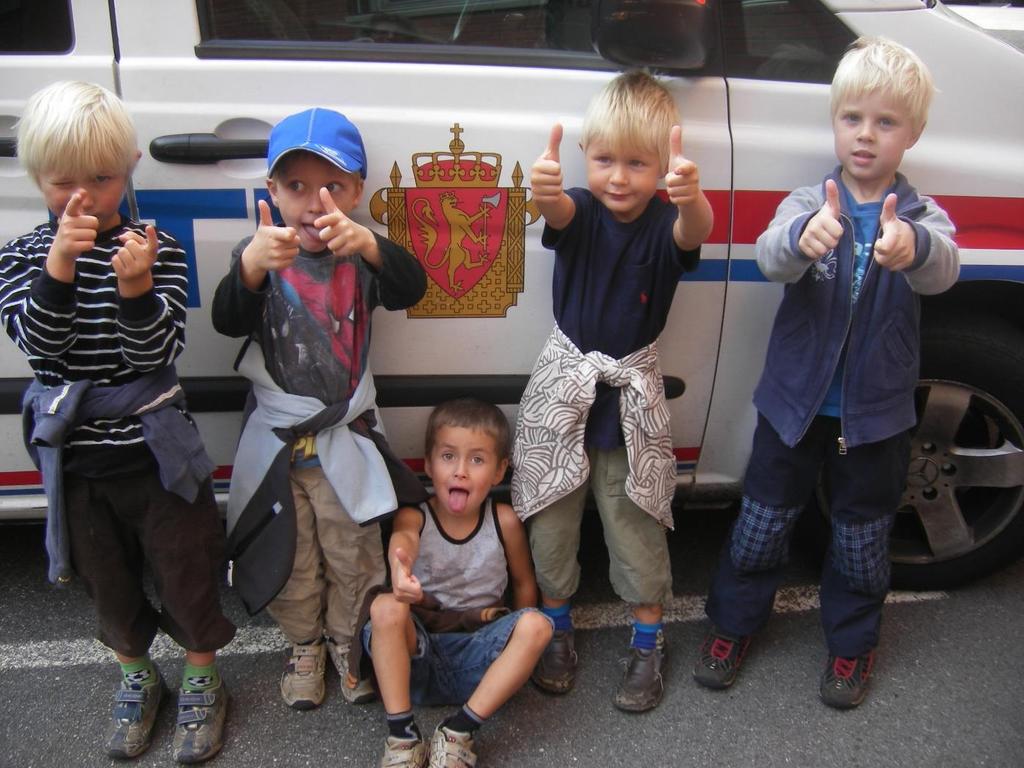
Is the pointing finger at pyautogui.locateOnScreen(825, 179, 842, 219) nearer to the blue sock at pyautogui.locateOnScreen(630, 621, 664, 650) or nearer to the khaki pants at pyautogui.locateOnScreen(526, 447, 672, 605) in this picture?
the khaki pants at pyautogui.locateOnScreen(526, 447, 672, 605)

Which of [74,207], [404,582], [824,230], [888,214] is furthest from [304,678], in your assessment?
[888,214]

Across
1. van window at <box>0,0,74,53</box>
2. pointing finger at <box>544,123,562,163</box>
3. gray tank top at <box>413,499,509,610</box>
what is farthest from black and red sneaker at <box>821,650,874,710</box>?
van window at <box>0,0,74,53</box>

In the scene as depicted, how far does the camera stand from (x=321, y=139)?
1.85 meters

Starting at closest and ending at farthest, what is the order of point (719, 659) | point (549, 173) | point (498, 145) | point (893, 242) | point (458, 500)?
point (893, 242)
point (549, 173)
point (498, 145)
point (458, 500)
point (719, 659)

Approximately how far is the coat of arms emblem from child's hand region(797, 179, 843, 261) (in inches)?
24.7

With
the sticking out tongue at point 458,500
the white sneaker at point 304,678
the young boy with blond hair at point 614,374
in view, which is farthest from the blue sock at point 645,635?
the white sneaker at point 304,678

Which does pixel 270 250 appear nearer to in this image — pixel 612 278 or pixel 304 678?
pixel 612 278

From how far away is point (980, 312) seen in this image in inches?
93.3

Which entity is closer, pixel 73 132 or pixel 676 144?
pixel 73 132

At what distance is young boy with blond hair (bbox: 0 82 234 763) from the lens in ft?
5.62

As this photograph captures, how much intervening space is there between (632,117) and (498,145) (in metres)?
0.32

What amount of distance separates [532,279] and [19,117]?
115 centimetres

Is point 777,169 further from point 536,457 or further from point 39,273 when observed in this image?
point 39,273

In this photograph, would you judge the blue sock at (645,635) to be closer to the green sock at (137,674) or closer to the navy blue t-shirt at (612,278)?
the navy blue t-shirt at (612,278)
